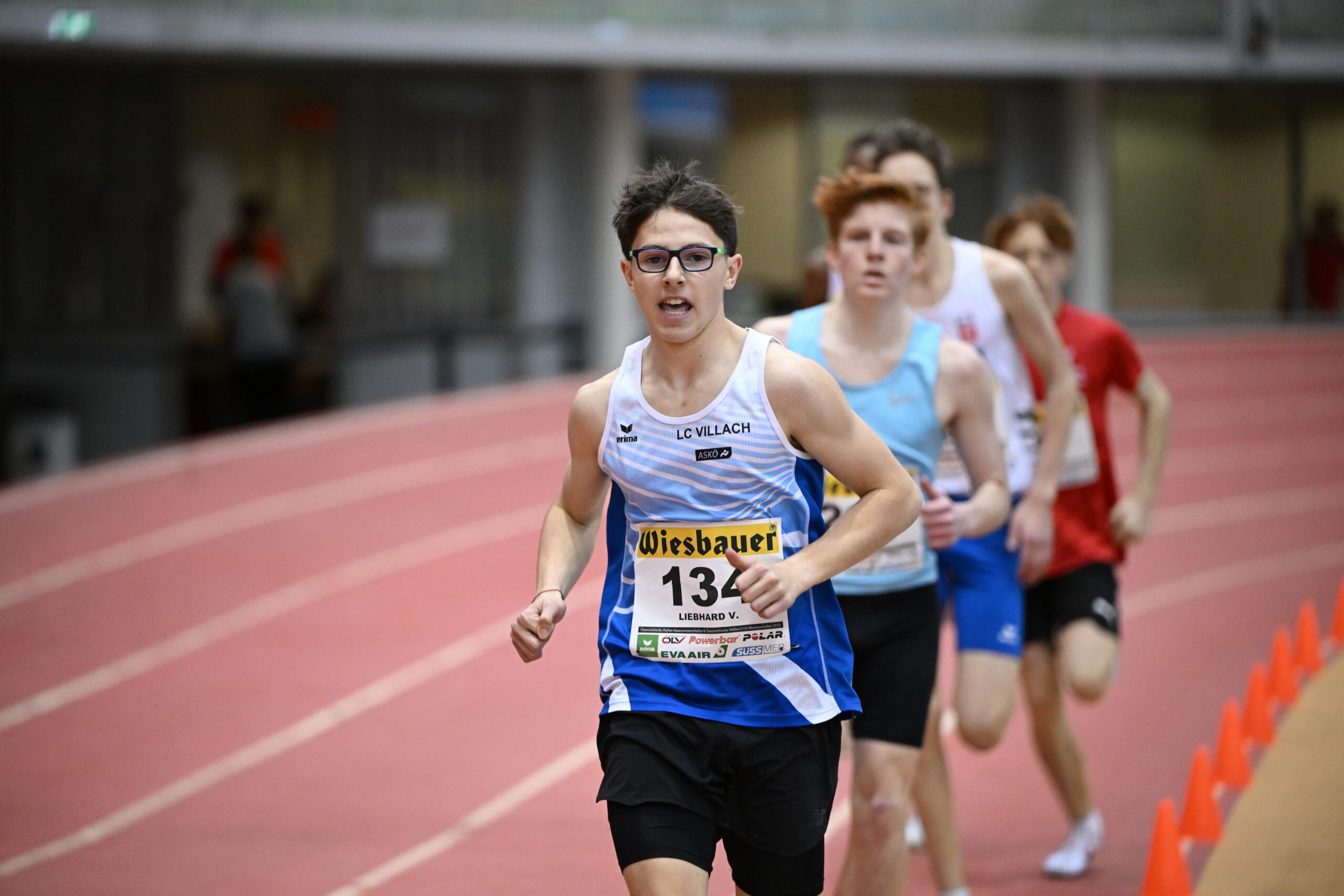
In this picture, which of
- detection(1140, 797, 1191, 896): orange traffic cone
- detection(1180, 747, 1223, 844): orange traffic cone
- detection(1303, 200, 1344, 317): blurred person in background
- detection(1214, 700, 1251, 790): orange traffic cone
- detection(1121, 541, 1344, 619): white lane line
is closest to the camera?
detection(1140, 797, 1191, 896): orange traffic cone

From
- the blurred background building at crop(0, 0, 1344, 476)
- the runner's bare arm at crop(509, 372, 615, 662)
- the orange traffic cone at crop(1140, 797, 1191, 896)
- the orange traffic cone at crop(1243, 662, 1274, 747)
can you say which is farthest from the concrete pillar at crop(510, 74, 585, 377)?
the runner's bare arm at crop(509, 372, 615, 662)

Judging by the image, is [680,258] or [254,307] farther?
[254,307]

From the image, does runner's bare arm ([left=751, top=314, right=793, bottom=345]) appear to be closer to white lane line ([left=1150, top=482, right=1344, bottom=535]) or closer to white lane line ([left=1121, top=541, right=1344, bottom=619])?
white lane line ([left=1121, top=541, right=1344, bottom=619])

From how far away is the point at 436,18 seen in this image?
19.4m

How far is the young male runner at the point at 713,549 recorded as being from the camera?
3.21 metres

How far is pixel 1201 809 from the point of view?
18.5 ft

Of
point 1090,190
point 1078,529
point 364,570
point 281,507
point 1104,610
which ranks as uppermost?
Answer: point 1090,190

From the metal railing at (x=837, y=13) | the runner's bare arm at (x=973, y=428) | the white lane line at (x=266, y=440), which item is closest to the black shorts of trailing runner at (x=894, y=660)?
the runner's bare arm at (x=973, y=428)

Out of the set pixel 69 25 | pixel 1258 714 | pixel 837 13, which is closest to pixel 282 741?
pixel 1258 714

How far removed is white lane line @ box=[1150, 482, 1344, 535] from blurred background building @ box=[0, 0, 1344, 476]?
8338 millimetres

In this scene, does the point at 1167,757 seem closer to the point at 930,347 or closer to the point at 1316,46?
the point at 930,347

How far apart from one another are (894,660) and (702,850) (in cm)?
132

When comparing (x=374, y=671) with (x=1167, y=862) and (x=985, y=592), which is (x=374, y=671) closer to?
(x=985, y=592)

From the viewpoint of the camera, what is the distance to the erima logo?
18.1 ft
